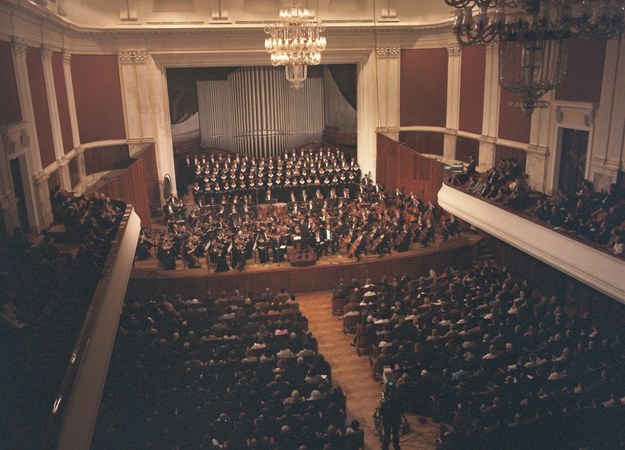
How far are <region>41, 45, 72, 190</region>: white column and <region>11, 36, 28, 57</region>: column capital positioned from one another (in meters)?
1.80

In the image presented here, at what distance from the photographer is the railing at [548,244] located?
33.3 feet

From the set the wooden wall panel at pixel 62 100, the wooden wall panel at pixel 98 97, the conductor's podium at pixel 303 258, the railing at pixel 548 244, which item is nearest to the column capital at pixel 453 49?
the railing at pixel 548 244

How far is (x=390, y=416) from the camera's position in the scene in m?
8.75

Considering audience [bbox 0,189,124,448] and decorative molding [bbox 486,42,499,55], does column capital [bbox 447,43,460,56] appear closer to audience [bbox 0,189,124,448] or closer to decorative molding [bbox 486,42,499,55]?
decorative molding [bbox 486,42,499,55]

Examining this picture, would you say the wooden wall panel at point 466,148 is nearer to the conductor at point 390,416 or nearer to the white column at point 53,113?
the conductor at point 390,416

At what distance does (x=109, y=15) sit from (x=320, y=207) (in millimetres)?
9948

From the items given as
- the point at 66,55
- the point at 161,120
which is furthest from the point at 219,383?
the point at 161,120

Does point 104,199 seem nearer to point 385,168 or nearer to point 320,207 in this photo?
point 320,207

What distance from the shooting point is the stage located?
14.8 metres

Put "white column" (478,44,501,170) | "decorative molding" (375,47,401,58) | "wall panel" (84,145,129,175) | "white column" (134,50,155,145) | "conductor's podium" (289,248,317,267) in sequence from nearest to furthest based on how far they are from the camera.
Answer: "conductor's podium" (289,248,317,267) < "white column" (478,44,501,170) < "wall panel" (84,145,129,175) < "white column" (134,50,155,145) < "decorative molding" (375,47,401,58)

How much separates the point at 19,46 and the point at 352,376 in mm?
9998

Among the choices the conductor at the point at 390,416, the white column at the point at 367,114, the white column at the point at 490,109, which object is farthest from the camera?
the white column at the point at 367,114

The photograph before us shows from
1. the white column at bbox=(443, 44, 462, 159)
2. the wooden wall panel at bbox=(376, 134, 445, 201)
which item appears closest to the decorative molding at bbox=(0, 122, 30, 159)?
the wooden wall panel at bbox=(376, 134, 445, 201)

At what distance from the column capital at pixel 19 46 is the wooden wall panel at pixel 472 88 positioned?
43.7ft
